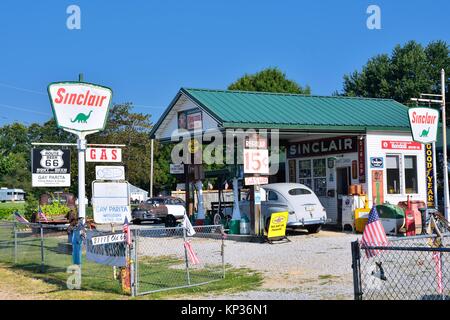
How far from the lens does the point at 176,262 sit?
627 inches

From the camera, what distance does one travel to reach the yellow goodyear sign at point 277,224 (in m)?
18.8

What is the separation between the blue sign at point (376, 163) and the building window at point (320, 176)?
2581 mm

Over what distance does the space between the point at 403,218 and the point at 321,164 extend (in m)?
5.77

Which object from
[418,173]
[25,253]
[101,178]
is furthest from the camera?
[418,173]

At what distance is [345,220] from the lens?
73.9ft

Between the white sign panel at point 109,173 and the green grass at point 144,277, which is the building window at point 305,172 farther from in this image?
the white sign panel at point 109,173

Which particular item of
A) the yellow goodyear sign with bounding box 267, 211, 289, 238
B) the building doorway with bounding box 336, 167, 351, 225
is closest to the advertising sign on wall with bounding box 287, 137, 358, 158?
the building doorway with bounding box 336, 167, 351, 225

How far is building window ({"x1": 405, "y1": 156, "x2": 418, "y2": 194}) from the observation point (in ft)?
79.4

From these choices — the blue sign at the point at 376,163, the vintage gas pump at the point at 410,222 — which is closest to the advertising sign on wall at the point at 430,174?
the blue sign at the point at 376,163

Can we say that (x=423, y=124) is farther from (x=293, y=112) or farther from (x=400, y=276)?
(x=400, y=276)

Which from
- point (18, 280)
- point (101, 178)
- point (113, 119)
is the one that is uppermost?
point (113, 119)

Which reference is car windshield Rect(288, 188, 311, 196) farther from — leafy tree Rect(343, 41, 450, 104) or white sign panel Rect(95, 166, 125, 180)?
leafy tree Rect(343, 41, 450, 104)
